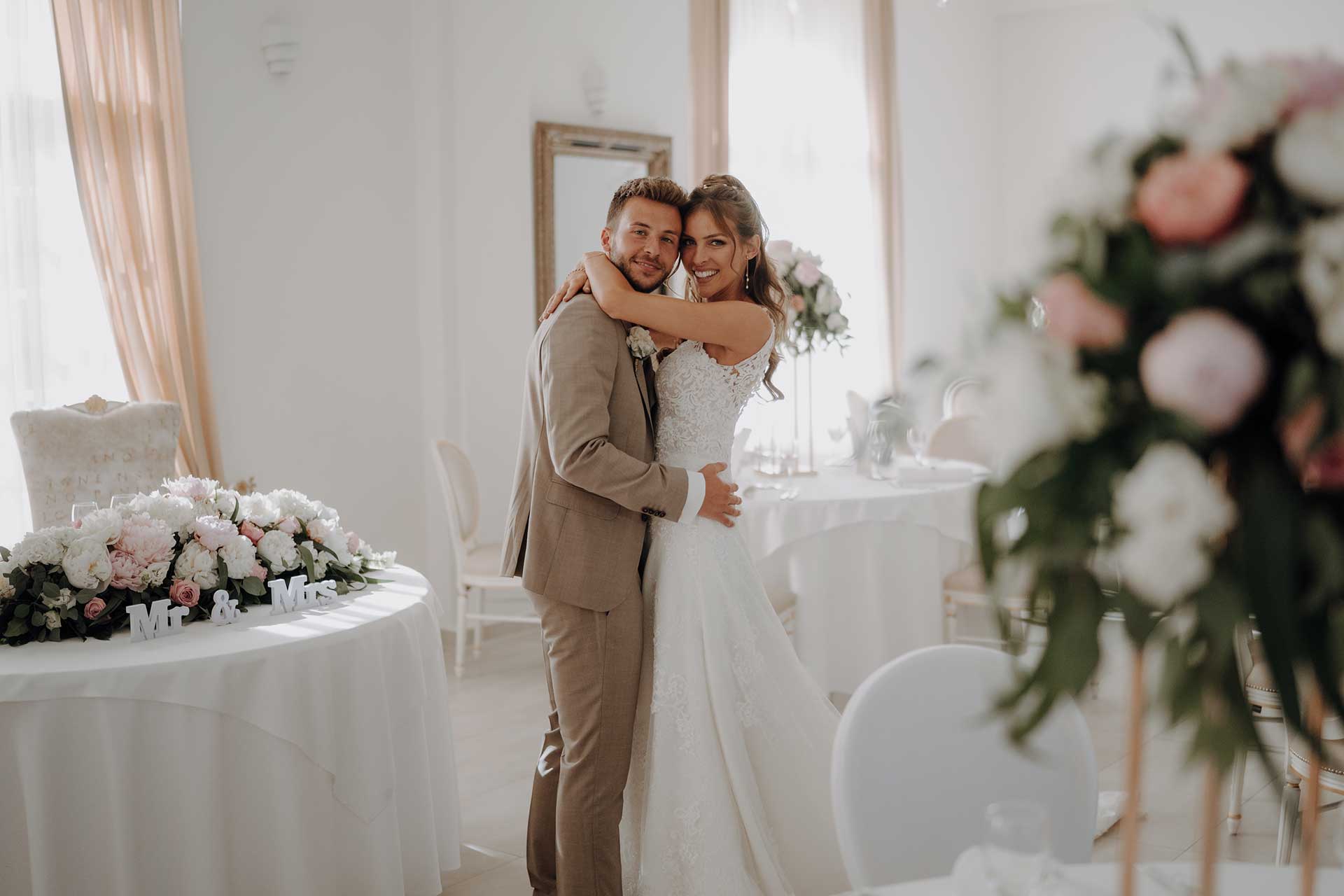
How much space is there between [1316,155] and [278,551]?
8.49 ft

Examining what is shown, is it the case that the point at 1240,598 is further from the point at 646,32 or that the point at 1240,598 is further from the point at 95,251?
the point at 646,32

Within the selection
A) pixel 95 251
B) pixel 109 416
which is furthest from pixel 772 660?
pixel 95 251

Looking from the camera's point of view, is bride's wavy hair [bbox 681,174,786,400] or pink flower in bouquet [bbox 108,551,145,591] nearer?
pink flower in bouquet [bbox 108,551,145,591]

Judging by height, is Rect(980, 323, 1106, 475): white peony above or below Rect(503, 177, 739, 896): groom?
above

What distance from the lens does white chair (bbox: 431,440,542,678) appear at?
5.13 m

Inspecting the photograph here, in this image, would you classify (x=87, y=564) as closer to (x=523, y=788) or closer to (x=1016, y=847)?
(x=523, y=788)

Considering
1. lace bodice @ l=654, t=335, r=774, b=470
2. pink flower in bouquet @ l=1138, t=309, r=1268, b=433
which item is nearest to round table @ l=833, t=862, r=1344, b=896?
pink flower in bouquet @ l=1138, t=309, r=1268, b=433

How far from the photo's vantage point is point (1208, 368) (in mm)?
735

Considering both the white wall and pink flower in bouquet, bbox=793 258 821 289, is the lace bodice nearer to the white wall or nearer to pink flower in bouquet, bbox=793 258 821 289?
pink flower in bouquet, bbox=793 258 821 289

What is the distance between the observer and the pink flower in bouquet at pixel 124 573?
2527 mm

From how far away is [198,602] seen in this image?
268 centimetres

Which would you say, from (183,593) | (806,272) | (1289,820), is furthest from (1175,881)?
(806,272)

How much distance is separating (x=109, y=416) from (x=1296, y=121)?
13.6 feet

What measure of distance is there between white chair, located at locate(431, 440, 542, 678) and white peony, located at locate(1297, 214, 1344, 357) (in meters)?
4.51
